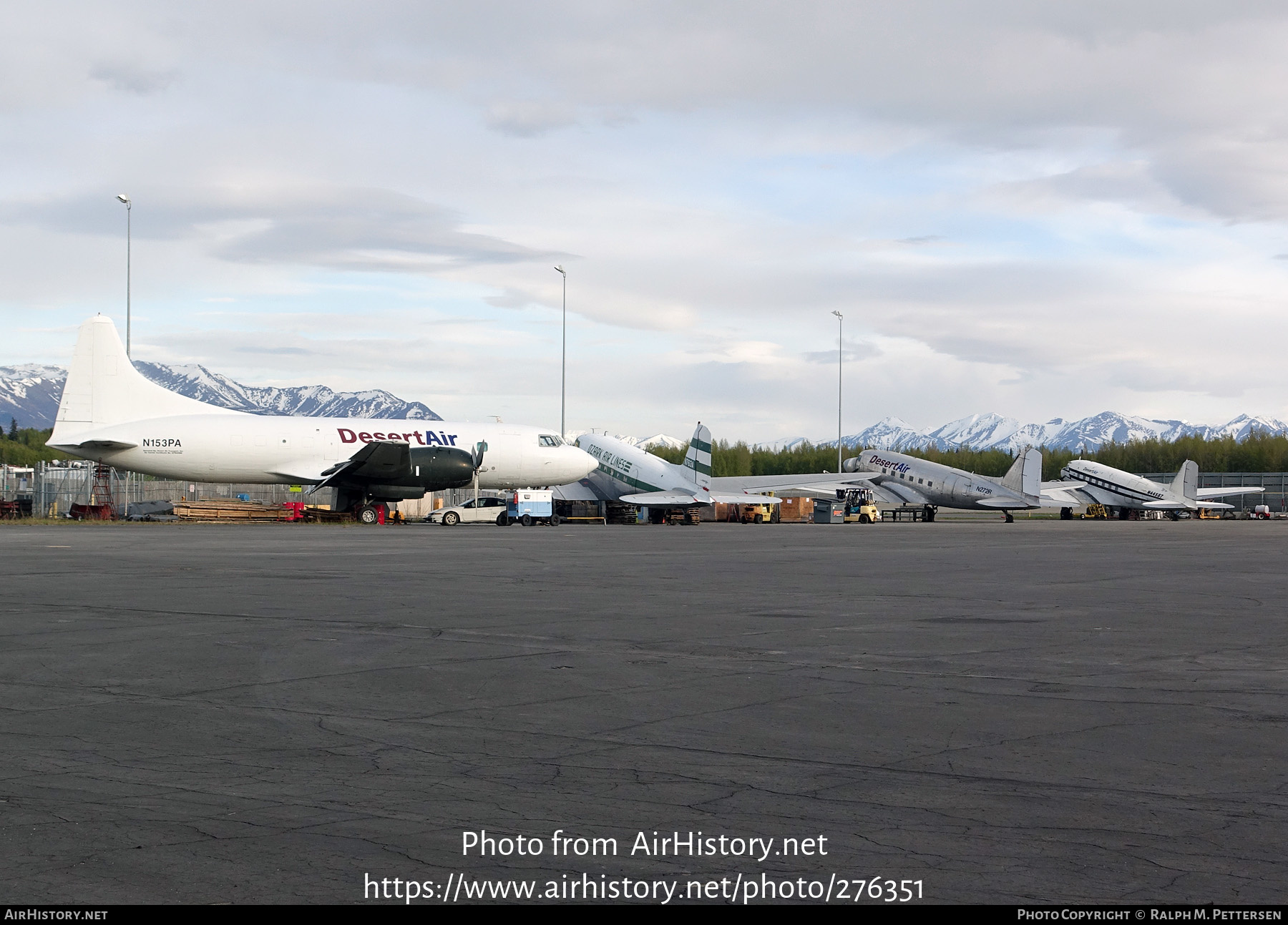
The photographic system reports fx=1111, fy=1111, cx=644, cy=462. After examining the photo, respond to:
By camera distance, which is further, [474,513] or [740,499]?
[740,499]

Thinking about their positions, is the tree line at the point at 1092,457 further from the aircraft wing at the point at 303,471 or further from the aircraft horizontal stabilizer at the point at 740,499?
the aircraft wing at the point at 303,471

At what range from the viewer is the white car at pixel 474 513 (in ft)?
174

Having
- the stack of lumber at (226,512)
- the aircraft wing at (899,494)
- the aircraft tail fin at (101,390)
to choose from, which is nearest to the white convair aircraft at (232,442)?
the aircraft tail fin at (101,390)

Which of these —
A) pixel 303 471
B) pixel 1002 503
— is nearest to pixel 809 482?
pixel 1002 503

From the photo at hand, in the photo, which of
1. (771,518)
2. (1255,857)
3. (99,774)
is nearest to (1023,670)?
(1255,857)

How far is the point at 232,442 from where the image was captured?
46094 millimetres

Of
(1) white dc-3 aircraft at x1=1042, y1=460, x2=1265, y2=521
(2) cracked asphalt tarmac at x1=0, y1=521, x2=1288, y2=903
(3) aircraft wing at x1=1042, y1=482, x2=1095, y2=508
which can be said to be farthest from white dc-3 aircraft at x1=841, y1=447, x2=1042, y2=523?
(2) cracked asphalt tarmac at x1=0, y1=521, x2=1288, y2=903

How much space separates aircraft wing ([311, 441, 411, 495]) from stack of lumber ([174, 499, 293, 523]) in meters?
6.15

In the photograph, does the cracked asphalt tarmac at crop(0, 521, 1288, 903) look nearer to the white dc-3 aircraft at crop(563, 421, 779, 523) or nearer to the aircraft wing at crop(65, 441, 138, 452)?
the aircraft wing at crop(65, 441, 138, 452)

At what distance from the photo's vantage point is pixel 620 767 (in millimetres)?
5848

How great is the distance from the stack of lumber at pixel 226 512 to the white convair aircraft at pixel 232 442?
15.8 feet

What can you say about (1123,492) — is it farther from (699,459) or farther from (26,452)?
(26,452)

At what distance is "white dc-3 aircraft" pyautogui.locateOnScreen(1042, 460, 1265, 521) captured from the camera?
72875 mm

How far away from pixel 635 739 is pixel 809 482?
6151cm
